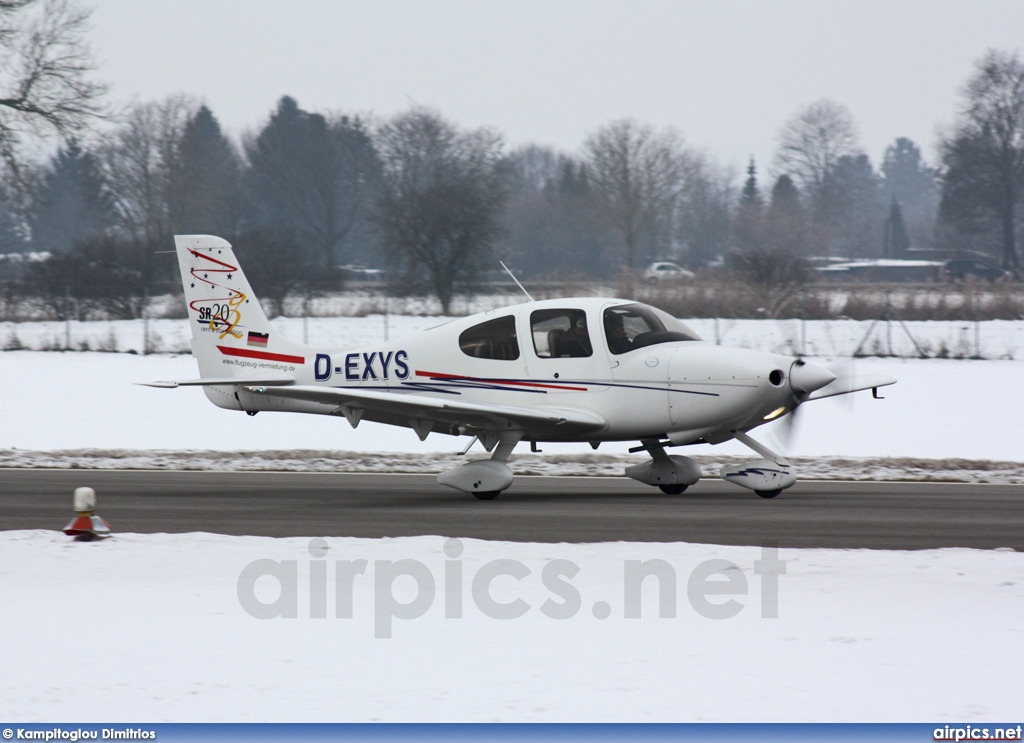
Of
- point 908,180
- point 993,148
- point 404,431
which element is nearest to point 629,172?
point 993,148

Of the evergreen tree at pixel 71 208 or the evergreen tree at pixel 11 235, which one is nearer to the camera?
the evergreen tree at pixel 71 208

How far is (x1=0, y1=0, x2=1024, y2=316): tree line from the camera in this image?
3638 centimetres

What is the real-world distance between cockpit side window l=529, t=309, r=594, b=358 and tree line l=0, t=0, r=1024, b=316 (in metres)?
22.9

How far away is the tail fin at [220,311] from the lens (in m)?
13.4

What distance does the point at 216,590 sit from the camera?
6922 mm

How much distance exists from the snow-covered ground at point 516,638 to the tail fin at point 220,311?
17.8ft

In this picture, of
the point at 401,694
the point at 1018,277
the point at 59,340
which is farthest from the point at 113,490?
the point at 1018,277

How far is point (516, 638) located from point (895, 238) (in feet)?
343

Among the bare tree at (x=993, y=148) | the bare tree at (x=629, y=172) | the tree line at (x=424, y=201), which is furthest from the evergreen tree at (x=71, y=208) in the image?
the bare tree at (x=993, y=148)

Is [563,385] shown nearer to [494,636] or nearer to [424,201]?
[494,636]

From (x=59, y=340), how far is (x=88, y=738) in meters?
27.7

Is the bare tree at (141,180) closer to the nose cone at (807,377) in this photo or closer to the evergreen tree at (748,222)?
the evergreen tree at (748,222)

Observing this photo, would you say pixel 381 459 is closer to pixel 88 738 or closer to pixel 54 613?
pixel 54 613

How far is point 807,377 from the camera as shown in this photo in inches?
436
